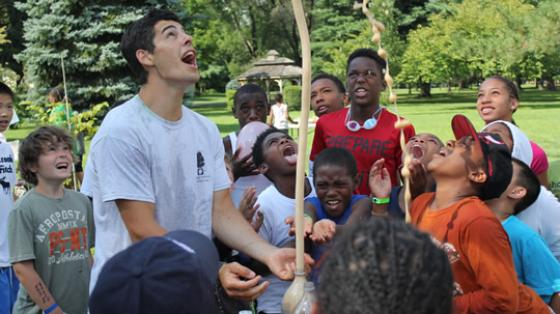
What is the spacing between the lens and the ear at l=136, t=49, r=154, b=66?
2.76 m

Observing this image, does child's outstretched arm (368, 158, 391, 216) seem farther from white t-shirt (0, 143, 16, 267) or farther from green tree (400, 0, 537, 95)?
green tree (400, 0, 537, 95)

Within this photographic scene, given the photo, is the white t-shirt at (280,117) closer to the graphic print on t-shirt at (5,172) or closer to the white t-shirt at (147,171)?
the graphic print on t-shirt at (5,172)

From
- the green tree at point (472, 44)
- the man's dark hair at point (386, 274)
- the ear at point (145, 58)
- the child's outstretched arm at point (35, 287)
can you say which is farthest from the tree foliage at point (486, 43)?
the man's dark hair at point (386, 274)

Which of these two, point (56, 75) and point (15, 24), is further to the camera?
point (15, 24)

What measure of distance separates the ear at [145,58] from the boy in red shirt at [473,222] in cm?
133

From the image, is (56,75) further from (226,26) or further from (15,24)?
(226,26)

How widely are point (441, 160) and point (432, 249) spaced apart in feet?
6.04

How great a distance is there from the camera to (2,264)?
450 cm

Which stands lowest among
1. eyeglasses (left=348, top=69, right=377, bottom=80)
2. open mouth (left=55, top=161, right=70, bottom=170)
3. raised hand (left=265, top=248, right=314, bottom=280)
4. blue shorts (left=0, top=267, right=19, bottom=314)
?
blue shorts (left=0, top=267, right=19, bottom=314)

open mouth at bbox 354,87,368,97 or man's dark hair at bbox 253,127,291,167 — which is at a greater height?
open mouth at bbox 354,87,368,97

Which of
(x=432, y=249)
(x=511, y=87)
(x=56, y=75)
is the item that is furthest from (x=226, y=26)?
(x=432, y=249)

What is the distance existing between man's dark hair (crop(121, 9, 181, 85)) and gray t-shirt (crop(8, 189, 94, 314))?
1.26m

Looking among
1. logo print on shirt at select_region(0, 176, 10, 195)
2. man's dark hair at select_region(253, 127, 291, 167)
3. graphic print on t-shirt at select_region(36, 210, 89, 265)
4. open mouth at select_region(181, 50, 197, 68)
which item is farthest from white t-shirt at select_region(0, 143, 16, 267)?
open mouth at select_region(181, 50, 197, 68)

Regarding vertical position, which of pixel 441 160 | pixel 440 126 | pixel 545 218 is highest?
pixel 441 160
